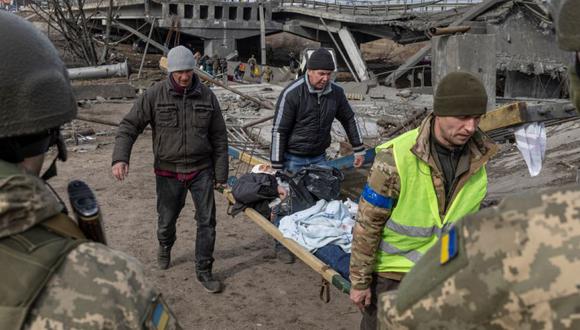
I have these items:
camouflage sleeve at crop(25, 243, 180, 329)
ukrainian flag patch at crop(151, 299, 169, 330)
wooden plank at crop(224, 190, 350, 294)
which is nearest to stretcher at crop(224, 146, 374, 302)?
wooden plank at crop(224, 190, 350, 294)

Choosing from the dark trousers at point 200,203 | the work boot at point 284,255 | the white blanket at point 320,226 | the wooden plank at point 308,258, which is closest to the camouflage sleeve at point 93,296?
the wooden plank at point 308,258

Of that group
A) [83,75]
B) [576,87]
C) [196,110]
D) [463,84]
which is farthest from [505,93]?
[576,87]

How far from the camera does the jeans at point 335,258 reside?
3858 mm

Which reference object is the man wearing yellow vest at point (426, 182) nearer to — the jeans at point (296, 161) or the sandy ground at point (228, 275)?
the sandy ground at point (228, 275)

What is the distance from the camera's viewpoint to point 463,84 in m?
2.89

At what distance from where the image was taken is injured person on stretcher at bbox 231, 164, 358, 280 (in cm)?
441

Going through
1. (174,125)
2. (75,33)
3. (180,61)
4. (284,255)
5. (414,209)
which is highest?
(75,33)

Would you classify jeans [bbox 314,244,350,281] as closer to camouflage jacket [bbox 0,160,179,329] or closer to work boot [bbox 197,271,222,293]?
work boot [bbox 197,271,222,293]

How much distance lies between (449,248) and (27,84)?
940 mm

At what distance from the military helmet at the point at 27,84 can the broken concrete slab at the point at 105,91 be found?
46.6 feet

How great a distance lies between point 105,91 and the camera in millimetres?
15242

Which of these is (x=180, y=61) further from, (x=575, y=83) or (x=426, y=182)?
(x=575, y=83)

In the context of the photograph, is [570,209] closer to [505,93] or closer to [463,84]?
[463,84]

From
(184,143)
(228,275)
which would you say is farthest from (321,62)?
(228,275)
